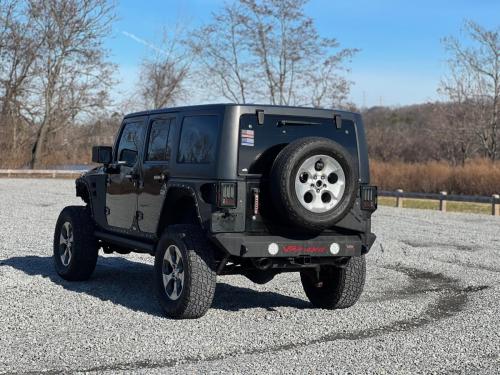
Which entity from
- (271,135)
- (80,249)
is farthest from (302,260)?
(80,249)

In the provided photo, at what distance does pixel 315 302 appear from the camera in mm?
8039

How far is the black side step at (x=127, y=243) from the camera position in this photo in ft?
26.0

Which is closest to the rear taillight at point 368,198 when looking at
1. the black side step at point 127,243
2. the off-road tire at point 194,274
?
the off-road tire at point 194,274

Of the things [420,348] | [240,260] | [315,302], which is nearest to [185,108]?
[240,260]

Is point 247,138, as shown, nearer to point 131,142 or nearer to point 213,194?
point 213,194

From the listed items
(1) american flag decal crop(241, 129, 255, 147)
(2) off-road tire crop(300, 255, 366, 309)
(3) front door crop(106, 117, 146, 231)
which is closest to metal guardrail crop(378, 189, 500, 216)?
(2) off-road tire crop(300, 255, 366, 309)

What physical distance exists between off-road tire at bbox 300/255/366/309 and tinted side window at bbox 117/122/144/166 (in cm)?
230

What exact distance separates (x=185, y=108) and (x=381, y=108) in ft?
415

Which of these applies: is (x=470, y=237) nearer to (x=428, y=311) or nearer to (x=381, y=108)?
(x=428, y=311)

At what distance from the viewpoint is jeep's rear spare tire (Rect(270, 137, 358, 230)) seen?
6.57 meters

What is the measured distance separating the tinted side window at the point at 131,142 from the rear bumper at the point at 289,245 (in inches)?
83.7

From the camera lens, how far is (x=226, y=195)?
6594mm

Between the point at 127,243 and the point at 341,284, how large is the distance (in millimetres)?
2436

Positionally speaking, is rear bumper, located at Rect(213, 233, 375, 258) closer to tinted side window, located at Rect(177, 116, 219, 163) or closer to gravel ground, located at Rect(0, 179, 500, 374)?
gravel ground, located at Rect(0, 179, 500, 374)
